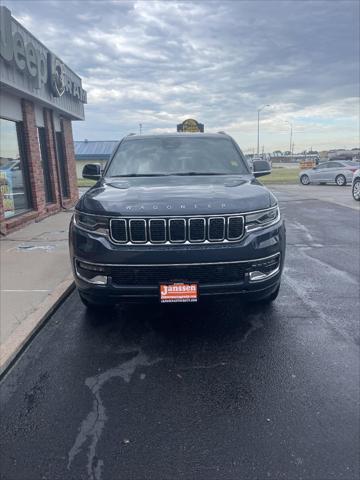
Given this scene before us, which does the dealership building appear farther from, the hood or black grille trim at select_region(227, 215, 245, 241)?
black grille trim at select_region(227, 215, 245, 241)

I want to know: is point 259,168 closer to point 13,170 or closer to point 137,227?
point 137,227

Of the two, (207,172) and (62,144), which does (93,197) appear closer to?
(207,172)

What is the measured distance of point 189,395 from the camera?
275 centimetres

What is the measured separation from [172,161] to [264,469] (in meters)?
3.45

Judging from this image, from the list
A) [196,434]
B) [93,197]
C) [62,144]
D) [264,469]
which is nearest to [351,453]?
[264,469]

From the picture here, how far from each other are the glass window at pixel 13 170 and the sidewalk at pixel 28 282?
117 cm

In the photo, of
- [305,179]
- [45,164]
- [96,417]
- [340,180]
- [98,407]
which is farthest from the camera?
[305,179]

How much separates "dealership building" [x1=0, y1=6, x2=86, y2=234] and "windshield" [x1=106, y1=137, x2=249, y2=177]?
14.7ft

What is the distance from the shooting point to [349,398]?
2.68 meters

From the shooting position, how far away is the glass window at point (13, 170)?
8917mm

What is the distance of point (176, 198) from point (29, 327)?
1980 mm

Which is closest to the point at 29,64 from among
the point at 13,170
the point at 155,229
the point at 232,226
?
the point at 13,170

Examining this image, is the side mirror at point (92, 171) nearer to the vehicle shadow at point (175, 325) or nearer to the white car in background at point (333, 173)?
the vehicle shadow at point (175, 325)

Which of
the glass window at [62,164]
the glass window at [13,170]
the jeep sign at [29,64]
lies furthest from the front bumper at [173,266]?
the glass window at [62,164]
